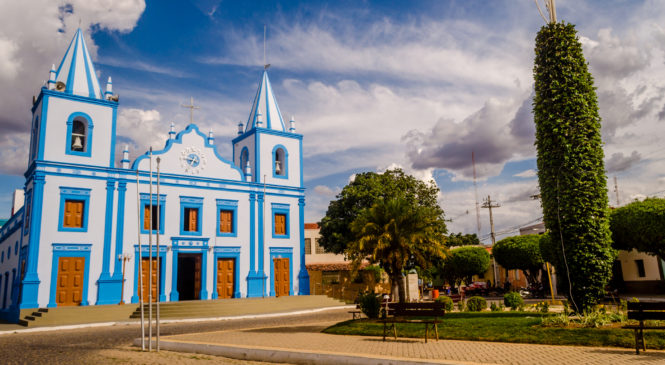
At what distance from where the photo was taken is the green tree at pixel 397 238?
16453 millimetres

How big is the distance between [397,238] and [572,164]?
5.98 m

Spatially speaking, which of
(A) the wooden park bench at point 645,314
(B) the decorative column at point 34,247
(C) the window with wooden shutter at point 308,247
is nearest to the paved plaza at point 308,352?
(A) the wooden park bench at point 645,314

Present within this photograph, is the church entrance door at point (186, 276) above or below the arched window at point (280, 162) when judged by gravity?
below

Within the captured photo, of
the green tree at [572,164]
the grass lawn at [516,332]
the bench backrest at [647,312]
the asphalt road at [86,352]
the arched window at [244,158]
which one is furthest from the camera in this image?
the arched window at [244,158]

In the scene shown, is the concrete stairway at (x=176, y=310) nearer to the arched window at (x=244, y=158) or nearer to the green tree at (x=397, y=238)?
the arched window at (x=244, y=158)

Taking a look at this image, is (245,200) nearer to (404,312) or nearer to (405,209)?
(405,209)

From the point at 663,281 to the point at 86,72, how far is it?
36.2 meters

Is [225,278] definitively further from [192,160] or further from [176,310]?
[192,160]

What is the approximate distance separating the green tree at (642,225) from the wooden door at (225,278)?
20.4 metres

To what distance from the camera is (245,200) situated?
3047 centimetres

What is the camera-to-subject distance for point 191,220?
28.2 m

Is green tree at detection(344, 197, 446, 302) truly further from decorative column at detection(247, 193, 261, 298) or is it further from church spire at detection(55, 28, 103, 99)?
church spire at detection(55, 28, 103, 99)

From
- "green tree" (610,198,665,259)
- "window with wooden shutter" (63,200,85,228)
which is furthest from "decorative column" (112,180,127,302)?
"green tree" (610,198,665,259)

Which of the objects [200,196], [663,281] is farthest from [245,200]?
[663,281]
